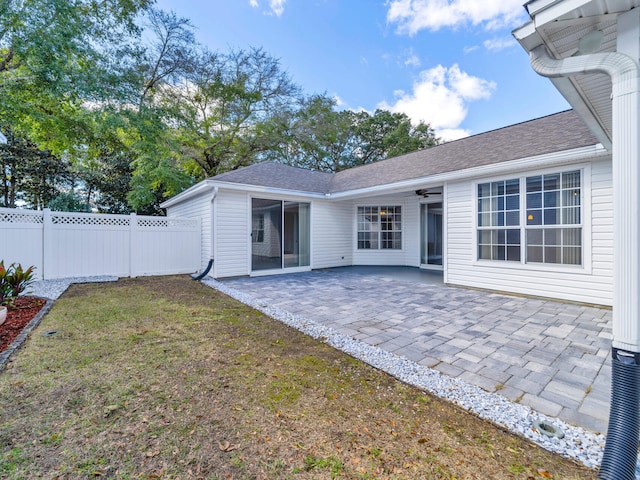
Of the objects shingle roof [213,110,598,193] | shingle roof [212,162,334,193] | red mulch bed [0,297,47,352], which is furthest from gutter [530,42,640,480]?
shingle roof [212,162,334,193]

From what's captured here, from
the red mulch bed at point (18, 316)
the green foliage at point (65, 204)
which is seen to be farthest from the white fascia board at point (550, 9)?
the green foliage at point (65, 204)

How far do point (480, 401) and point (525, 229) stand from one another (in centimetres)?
453

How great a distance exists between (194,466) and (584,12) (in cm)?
358

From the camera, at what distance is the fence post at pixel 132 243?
313 inches

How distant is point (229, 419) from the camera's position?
2020mm

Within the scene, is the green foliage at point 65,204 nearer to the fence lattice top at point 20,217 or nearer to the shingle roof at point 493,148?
the fence lattice top at point 20,217

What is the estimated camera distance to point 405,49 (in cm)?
1251

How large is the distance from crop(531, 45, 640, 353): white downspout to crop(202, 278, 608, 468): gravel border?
714 millimetres

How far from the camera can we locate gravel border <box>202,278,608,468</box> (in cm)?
176

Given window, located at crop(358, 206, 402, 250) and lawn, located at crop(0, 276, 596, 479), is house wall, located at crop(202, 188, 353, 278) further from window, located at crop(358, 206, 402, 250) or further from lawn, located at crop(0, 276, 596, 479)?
lawn, located at crop(0, 276, 596, 479)

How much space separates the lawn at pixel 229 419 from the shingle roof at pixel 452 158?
518 cm

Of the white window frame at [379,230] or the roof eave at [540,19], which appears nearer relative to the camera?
the roof eave at [540,19]

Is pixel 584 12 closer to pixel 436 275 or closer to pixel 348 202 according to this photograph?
pixel 436 275

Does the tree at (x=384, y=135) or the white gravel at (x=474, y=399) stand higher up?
the tree at (x=384, y=135)
